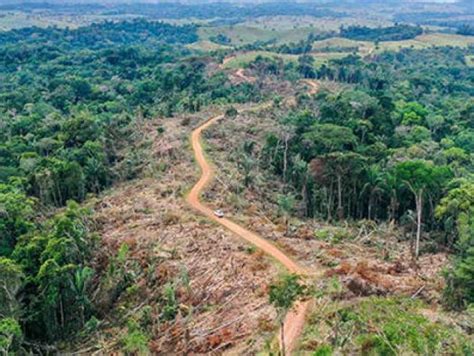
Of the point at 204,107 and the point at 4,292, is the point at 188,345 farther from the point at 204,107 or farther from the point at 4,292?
the point at 204,107

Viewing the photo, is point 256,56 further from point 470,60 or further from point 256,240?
point 256,240

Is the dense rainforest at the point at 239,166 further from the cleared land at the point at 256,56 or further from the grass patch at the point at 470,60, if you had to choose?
the grass patch at the point at 470,60

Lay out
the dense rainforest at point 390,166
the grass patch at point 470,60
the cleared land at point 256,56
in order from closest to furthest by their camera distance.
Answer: the dense rainforest at point 390,166
the cleared land at point 256,56
the grass patch at point 470,60

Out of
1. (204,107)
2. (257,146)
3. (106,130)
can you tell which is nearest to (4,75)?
(204,107)

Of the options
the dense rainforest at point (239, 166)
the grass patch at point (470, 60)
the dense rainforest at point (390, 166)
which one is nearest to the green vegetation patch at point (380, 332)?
the dense rainforest at point (239, 166)

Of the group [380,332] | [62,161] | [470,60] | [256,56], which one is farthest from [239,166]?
[470,60]

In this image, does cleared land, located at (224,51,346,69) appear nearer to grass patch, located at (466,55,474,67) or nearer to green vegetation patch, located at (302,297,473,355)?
grass patch, located at (466,55,474,67)
